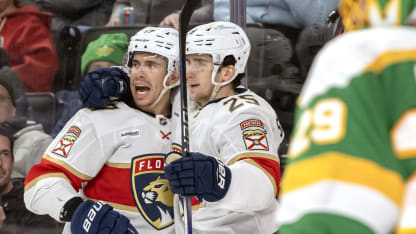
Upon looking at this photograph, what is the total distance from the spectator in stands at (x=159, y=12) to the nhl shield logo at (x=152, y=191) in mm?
305

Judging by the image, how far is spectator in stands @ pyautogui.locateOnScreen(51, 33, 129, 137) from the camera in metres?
1.51

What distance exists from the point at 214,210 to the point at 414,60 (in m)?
0.80

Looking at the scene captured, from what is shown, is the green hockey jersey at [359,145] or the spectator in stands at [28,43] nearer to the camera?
the green hockey jersey at [359,145]

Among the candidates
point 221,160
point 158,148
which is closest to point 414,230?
point 221,160

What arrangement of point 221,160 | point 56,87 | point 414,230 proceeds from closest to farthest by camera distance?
point 414,230 → point 221,160 → point 56,87

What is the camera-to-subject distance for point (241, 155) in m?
1.27

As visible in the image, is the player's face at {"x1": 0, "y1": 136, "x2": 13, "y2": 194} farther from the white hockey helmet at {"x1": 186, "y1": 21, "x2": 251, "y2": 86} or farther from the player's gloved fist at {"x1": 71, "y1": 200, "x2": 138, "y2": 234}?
the white hockey helmet at {"x1": 186, "y1": 21, "x2": 251, "y2": 86}

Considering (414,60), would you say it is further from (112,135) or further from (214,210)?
(112,135)

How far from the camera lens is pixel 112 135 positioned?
141 centimetres

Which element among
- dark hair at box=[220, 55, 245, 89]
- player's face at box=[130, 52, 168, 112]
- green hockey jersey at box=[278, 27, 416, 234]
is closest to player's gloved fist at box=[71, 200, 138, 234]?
player's face at box=[130, 52, 168, 112]

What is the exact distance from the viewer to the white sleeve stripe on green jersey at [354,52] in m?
0.55

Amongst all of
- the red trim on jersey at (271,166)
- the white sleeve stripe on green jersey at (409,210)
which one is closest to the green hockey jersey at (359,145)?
the white sleeve stripe on green jersey at (409,210)

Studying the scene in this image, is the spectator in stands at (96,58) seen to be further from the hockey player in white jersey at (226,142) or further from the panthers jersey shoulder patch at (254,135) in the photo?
the panthers jersey shoulder patch at (254,135)

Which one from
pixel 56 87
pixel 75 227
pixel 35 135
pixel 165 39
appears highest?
pixel 165 39
